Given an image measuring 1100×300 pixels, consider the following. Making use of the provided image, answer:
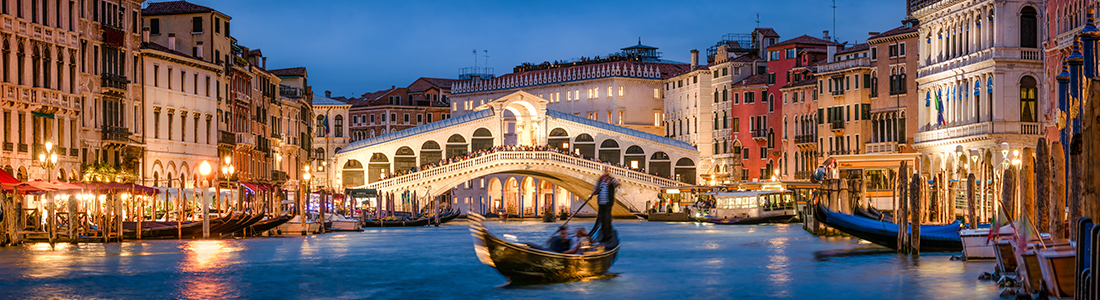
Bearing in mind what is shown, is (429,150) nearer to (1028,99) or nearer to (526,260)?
(1028,99)

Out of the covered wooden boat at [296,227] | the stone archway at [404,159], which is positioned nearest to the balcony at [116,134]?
the covered wooden boat at [296,227]

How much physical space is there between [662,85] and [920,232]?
4396 cm

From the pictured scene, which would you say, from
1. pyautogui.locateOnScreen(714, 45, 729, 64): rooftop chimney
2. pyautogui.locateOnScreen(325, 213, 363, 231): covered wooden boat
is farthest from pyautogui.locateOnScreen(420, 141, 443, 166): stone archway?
pyautogui.locateOnScreen(325, 213, 363, 231): covered wooden boat

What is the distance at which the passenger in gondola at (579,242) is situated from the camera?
1627 centimetres

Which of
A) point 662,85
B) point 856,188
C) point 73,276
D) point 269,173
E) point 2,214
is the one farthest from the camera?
point 662,85

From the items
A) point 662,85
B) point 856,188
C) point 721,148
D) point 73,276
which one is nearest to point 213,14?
point 856,188

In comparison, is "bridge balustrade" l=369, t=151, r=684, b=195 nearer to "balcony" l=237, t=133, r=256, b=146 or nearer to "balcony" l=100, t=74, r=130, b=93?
"balcony" l=237, t=133, r=256, b=146

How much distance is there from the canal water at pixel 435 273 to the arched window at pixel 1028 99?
8.56 metres

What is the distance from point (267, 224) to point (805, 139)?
971 inches

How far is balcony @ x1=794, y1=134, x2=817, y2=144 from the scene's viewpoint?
162ft

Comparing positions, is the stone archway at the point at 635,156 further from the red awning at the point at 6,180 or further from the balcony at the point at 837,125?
the red awning at the point at 6,180

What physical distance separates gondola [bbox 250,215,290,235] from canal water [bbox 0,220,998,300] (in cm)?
364

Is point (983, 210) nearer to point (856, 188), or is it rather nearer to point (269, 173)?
point (856, 188)

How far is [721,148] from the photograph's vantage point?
57.4 meters
